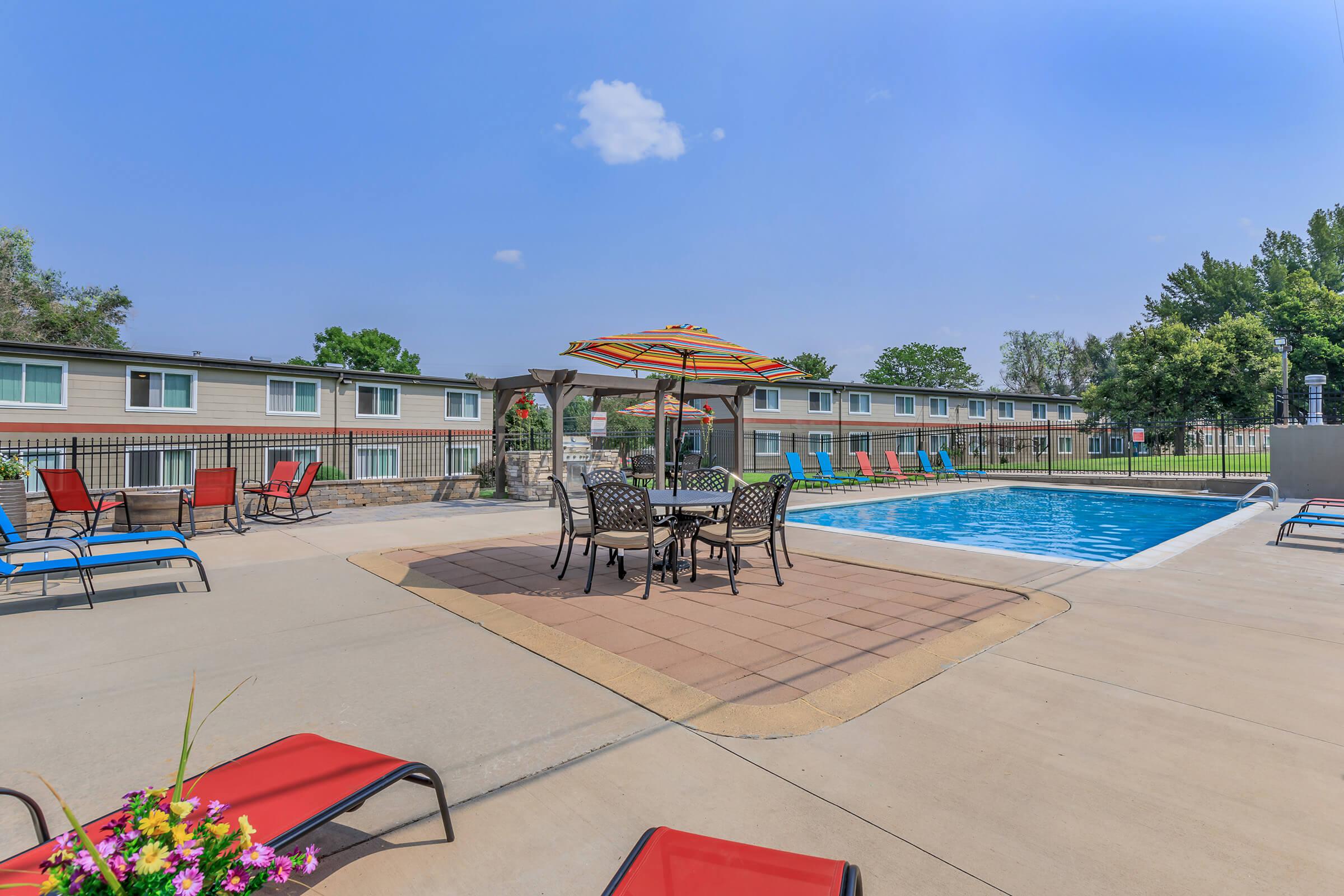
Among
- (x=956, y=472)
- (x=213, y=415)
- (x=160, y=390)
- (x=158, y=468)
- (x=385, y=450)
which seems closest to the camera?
(x=158, y=468)

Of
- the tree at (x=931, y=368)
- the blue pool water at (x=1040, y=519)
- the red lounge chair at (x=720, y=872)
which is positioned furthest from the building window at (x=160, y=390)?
the tree at (x=931, y=368)

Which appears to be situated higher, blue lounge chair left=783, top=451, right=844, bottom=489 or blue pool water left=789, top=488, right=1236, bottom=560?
blue lounge chair left=783, top=451, right=844, bottom=489

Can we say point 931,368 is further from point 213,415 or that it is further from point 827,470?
point 213,415

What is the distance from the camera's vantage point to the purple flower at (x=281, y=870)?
1328 mm

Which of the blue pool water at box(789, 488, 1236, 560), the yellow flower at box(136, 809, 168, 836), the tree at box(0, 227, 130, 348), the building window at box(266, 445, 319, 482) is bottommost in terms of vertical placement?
the blue pool water at box(789, 488, 1236, 560)

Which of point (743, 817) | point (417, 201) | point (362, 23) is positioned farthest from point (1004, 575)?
point (417, 201)

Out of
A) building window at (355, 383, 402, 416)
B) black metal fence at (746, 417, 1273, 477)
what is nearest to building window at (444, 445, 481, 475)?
building window at (355, 383, 402, 416)

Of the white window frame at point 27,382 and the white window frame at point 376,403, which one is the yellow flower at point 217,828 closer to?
the white window frame at point 376,403

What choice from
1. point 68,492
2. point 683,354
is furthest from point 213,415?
point 683,354

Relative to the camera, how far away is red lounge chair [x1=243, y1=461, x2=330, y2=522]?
1102 centimetres

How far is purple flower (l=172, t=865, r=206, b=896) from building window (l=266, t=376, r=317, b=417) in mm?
20851

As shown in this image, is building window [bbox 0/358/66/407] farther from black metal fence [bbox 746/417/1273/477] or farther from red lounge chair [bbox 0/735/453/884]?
black metal fence [bbox 746/417/1273/477]

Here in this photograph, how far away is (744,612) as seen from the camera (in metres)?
4.82

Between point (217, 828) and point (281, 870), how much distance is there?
17 centimetres
